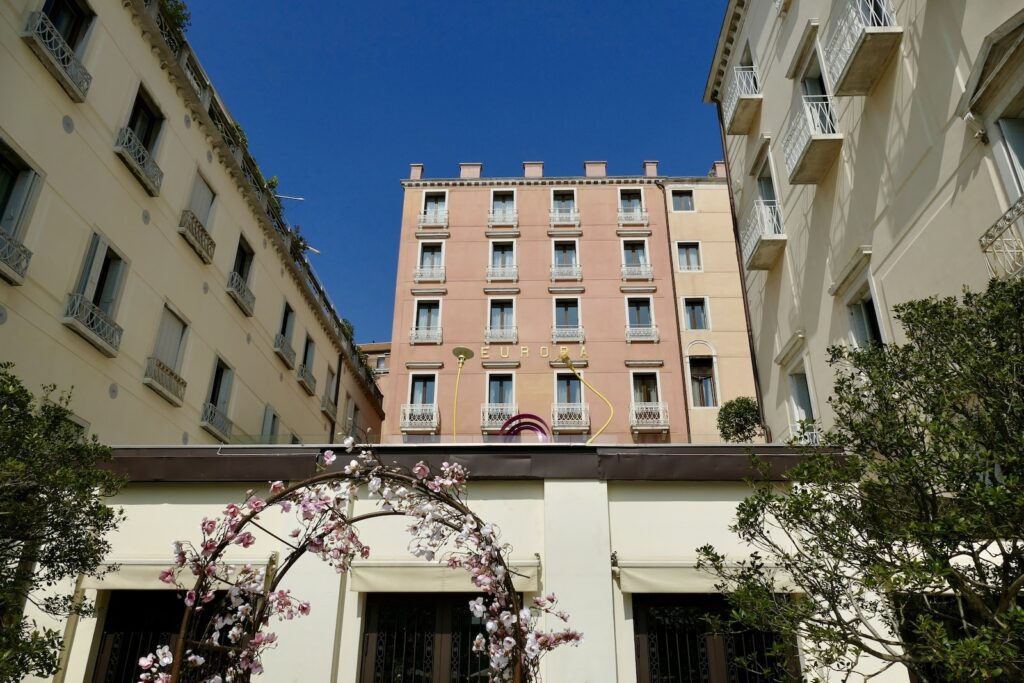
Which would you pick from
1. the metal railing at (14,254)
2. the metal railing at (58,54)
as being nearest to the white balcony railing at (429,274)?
the metal railing at (58,54)

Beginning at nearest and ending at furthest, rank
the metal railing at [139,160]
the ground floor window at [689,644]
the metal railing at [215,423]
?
the ground floor window at [689,644], the metal railing at [139,160], the metal railing at [215,423]

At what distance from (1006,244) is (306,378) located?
20705 mm

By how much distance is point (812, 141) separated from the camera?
11750 millimetres

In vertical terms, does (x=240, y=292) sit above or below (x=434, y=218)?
below

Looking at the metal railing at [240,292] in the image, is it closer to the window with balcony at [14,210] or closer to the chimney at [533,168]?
the window with balcony at [14,210]

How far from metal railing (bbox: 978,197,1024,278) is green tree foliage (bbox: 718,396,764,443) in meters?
13.0

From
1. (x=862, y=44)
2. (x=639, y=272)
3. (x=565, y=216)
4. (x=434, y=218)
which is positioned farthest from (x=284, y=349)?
(x=862, y=44)

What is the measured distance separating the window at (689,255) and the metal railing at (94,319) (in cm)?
2404

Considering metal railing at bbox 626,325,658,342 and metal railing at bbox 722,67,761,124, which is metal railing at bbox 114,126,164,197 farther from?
metal railing at bbox 626,325,658,342

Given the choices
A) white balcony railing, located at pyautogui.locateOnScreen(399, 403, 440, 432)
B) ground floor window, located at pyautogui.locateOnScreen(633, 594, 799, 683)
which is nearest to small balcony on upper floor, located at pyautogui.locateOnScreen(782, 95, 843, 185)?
ground floor window, located at pyautogui.locateOnScreen(633, 594, 799, 683)

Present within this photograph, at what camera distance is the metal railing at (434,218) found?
33.6 metres

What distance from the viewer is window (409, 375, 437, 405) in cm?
3030

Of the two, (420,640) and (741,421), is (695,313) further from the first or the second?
(420,640)

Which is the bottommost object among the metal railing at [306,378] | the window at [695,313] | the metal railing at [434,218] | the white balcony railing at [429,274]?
the metal railing at [306,378]
